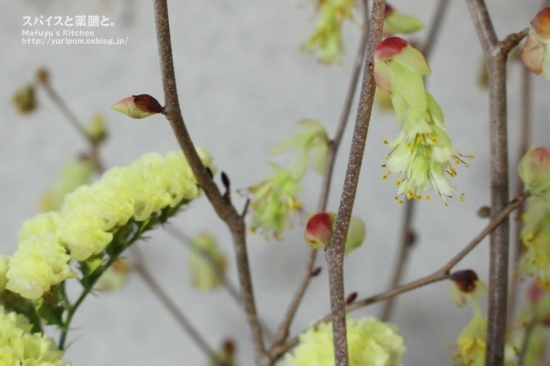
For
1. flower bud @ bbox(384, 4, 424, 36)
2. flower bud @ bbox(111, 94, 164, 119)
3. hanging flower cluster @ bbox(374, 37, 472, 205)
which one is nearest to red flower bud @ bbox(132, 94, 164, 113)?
flower bud @ bbox(111, 94, 164, 119)

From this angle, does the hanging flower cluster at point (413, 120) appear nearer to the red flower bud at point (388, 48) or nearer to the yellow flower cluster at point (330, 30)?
the red flower bud at point (388, 48)

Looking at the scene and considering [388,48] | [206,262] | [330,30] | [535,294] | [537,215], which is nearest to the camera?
[388,48]

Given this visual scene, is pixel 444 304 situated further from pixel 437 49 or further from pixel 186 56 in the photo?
pixel 186 56

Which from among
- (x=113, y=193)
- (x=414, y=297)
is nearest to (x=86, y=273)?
(x=113, y=193)

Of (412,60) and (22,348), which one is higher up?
(412,60)

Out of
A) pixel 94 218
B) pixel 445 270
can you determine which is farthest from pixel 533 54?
pixel 94 218

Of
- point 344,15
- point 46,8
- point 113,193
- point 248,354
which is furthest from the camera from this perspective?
point 248,354

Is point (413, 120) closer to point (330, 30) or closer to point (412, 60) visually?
point (412, 60)
